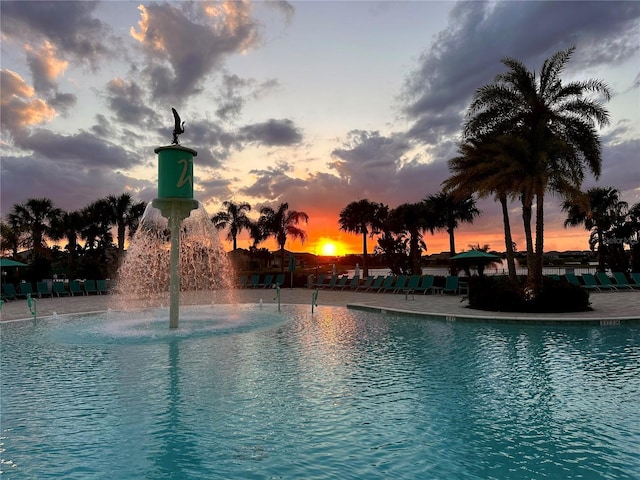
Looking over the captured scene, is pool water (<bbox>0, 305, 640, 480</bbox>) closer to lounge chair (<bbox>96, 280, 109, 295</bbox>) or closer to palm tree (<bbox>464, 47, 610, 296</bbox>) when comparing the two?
palm tree (<bbox>464, 47, 610, 296</bbox>)

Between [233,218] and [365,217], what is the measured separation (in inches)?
581

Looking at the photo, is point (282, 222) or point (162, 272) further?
point (282, 222)

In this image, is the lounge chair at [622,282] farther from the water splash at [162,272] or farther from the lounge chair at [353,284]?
the water splash at [162,272]

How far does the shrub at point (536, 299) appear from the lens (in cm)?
1593

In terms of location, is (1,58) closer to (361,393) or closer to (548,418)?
(361,393)

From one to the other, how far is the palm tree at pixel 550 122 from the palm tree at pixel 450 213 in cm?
1833

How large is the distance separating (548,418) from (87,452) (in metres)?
5.70

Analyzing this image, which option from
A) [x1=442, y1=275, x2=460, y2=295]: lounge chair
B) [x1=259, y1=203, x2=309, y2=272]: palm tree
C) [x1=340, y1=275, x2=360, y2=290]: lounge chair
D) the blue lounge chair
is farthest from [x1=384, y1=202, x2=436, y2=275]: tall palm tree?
[x1=442, y1=275, x2=460, y2=295]: lounge chair

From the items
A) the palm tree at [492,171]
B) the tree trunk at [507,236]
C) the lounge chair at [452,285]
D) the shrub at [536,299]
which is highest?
the palm tree at [492,171]

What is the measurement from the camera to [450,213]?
3703 cm

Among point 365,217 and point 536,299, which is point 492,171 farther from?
point 365,217

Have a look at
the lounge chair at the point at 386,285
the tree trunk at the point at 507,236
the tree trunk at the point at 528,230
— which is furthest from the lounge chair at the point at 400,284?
the tree trunk at the point at 528,230

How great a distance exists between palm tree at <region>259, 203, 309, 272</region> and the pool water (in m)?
32.3

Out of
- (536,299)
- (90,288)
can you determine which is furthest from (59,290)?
(536,299)
